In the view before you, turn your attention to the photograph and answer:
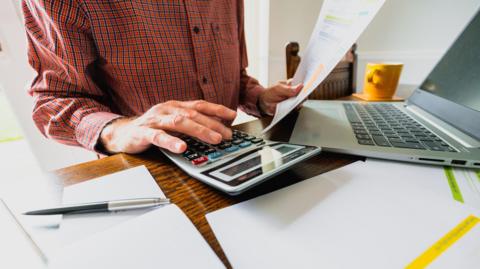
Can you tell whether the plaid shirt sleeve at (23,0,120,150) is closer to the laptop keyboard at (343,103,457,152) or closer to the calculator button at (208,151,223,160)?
the calculator button at (208,151,223,160)

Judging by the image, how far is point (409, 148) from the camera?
0.86ft

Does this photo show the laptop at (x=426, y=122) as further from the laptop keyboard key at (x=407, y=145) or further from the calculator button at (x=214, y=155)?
the calculator button at (x=214, y=155)

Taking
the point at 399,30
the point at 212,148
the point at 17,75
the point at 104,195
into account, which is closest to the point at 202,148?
the point at 212,148

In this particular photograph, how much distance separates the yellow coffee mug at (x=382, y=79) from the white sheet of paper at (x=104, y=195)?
68 centimetres

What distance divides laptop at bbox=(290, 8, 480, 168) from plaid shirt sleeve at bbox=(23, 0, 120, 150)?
367mm

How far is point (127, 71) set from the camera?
0.41 m

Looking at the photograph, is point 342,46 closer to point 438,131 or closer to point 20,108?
point 438,131

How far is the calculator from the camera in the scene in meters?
0.20

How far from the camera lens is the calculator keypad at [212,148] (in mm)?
251

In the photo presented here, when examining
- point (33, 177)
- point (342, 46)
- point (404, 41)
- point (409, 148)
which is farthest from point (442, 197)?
point (404, 41)

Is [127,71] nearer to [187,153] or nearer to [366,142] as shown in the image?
[187,153]

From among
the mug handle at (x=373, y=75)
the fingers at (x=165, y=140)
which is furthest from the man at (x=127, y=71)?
the mug handle at (x=373, y=75)

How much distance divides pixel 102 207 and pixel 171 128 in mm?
128

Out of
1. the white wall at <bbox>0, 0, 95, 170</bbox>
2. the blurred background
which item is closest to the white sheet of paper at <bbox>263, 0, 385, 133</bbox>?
the blurred background
